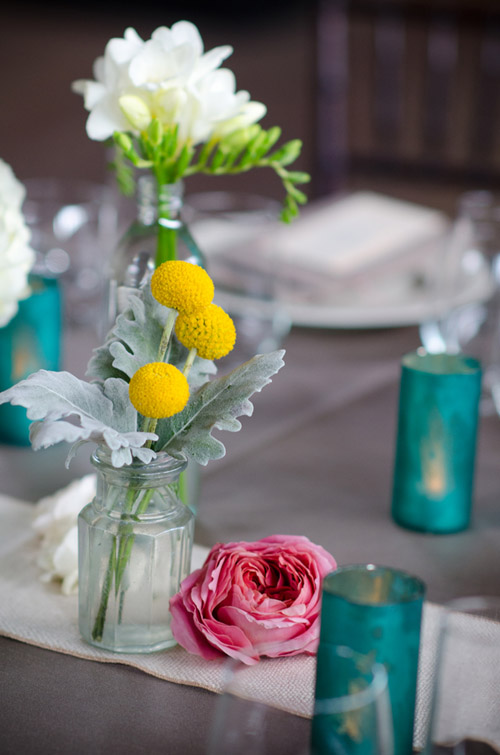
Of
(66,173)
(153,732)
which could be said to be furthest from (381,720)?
(66,173)

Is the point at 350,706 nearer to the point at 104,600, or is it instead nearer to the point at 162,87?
the point at 104,600

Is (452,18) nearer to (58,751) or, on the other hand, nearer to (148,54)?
(148,54)

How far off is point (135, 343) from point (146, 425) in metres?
0.05

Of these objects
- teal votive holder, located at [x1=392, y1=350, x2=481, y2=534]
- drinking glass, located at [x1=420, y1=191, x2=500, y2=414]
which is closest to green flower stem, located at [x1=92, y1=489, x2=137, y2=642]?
teal votive holder, located at [x1=392, y1=350, x2=481, y2=534]

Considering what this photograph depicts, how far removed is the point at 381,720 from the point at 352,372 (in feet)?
2.51

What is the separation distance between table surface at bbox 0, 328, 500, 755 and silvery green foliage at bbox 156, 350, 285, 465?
0.50 ft

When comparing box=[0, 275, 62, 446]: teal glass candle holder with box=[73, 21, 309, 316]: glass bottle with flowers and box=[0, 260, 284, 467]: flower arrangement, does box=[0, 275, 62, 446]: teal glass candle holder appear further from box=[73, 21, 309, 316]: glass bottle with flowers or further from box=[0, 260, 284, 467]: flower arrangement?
box=[0, 260, 284, 467]: flower arrangement

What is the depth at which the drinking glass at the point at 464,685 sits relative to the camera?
0.47 meters

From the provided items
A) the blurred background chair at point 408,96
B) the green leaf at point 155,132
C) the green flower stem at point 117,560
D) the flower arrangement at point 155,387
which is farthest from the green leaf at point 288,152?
the blurred background chair at point 408,96

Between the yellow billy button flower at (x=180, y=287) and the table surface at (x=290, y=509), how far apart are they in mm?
241

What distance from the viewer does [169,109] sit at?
29.5 inches

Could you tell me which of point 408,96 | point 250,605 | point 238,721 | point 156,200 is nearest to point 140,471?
point 250,605

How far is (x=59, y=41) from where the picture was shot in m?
6.24

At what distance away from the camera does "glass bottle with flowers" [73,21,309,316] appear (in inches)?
29.3
